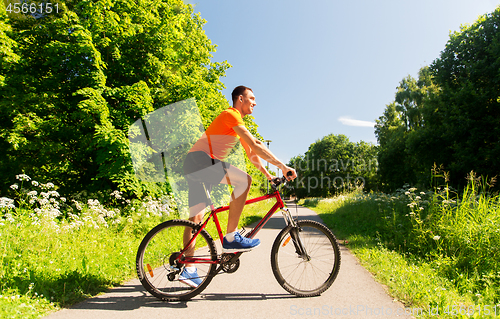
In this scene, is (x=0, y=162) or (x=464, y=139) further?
(x=464, y=139)

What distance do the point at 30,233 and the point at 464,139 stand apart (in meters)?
19.2

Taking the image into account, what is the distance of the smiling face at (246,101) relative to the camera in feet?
10.5

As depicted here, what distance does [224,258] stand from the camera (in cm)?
307

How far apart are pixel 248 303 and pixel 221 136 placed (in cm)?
186

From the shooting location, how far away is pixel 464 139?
1506cm

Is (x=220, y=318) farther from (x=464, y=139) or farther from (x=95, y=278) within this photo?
(x=464, y=139)

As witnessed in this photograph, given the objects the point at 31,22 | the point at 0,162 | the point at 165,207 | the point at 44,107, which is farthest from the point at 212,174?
the point at 31,22

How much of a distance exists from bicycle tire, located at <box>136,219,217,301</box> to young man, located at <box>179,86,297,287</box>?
0.10m

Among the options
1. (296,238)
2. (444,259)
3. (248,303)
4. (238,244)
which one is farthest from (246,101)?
(444,259)

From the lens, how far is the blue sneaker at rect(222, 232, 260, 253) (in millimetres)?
2980

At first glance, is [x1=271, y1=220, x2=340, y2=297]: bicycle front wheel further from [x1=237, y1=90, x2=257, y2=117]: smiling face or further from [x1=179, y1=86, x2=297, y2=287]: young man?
[x1=237, y1=90, x2=257, y2=117]: smiling face

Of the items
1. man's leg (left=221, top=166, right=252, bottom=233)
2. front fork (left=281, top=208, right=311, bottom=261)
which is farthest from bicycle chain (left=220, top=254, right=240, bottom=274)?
front fork (left=281, top=208, right=311, bottom=261)

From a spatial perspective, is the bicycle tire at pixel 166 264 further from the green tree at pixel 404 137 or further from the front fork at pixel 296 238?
the green tree at pixel 404 137

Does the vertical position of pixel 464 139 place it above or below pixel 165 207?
above
